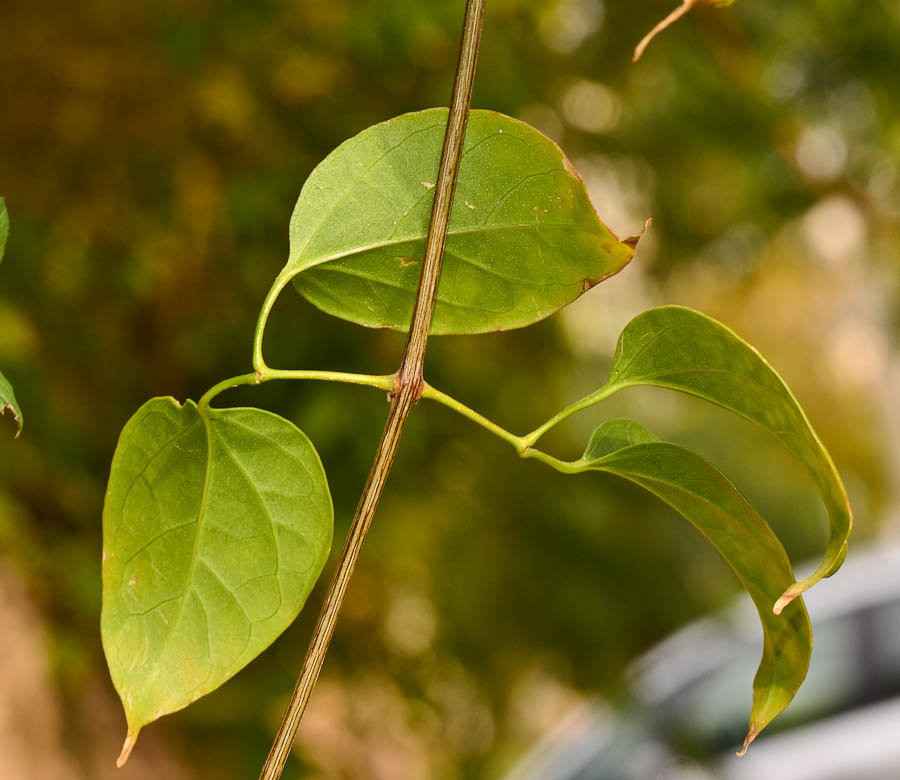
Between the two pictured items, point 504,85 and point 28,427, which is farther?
point 504,85

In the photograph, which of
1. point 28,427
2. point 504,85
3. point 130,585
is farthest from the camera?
point 504,85

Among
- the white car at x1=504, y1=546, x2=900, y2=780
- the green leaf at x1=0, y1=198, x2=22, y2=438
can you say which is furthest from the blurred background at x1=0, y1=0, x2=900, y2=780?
the white car at x1=504, y1=546, x2=900, y2=780

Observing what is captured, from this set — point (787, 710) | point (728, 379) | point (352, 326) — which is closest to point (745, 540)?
point (728, 379)

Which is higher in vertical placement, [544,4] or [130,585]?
[544,4]

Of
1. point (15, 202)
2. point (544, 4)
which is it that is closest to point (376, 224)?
point (15, 202)

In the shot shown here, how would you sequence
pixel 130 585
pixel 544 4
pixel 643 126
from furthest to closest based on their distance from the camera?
pixel 643 126
pixel 544 4
pixel 130 585

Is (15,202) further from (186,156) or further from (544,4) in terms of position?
(544,4)

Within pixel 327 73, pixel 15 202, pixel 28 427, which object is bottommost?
pixel 28 427

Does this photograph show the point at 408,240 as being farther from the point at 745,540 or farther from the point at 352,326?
the point at 352,326
